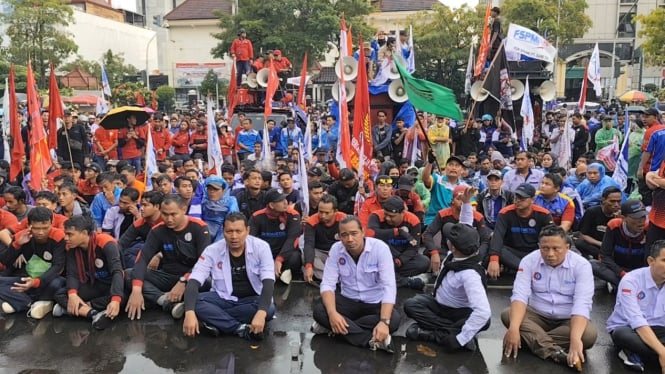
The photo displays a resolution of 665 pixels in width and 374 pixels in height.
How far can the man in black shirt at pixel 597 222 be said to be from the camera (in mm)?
6855

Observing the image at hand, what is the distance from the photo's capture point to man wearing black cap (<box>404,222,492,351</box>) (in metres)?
4.73

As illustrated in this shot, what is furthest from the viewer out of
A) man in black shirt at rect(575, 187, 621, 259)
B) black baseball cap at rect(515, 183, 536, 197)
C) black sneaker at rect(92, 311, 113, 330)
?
man in black shirt at rect(575, 187, 621, 259)

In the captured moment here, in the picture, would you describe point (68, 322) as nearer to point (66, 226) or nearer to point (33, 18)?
point (66, 226)

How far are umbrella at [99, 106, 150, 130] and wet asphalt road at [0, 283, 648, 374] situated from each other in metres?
6.20

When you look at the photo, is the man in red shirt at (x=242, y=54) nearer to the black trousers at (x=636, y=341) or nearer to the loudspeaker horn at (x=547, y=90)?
the loudspeaker horn at (x=547, y=90)

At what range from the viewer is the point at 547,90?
15891mm

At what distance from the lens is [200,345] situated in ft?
17.0

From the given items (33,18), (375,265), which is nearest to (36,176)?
(375,265)

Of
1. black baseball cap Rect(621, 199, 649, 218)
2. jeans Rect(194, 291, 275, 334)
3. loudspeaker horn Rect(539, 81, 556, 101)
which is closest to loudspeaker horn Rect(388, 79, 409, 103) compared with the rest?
loudspeaker horn Rect(539, 81, 556, 101)

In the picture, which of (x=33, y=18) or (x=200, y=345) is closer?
(x=200, y=345)

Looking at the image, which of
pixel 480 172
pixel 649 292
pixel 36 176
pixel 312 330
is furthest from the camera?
pixel 480 172

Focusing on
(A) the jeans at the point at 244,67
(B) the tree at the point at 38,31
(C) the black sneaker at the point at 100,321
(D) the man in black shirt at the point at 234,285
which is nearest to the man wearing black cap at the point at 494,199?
(D) the man in black shirt at the point at 234,285

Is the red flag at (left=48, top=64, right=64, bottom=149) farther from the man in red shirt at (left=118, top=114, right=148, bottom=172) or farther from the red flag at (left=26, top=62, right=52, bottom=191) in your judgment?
the man in red shirt at (left=118, top=114, right=148, bottom=172)

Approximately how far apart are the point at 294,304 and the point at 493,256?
88.2 inches
